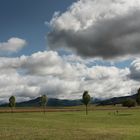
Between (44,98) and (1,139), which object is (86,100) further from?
(1,139)

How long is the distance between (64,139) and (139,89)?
100243mm

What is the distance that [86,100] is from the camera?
464 ft

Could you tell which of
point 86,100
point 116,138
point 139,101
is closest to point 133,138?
point 116,138

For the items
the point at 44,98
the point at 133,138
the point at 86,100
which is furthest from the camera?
the point at 44,98

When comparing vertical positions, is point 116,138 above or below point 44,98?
below

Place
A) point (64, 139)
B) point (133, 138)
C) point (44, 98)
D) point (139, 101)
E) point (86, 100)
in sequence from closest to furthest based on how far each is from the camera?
point (64, 139) < point (133, 138) < point (139, 101) < point (86, 100) < point (44, 98)

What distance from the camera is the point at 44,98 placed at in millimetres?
165500

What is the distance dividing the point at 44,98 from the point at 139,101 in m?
52.8

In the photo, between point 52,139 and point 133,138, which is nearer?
point 52,139

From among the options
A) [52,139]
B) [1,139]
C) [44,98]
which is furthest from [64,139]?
[44,98]

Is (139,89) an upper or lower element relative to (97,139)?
upper

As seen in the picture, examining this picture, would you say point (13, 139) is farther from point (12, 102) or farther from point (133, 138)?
point (12, 102)

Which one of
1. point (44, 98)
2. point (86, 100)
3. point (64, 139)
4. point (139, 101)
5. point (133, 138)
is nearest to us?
point (64, 139)

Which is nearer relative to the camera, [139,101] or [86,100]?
[139,101]
